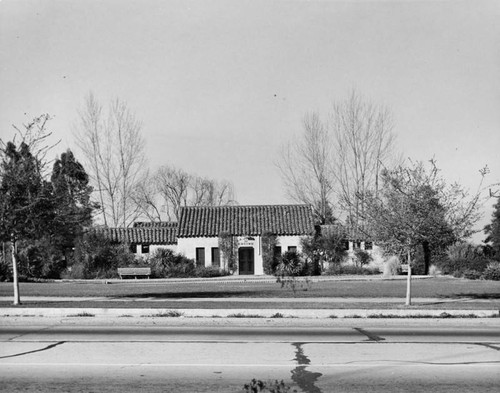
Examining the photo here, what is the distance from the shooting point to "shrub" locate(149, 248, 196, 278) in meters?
42.8

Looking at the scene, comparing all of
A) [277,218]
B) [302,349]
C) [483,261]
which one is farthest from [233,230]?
[302,349]

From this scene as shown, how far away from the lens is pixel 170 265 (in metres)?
43.8

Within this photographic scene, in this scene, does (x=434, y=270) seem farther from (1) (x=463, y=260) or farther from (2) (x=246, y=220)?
(2) (x=246, y=220)

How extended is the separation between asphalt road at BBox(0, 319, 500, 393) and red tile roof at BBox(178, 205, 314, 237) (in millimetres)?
32173

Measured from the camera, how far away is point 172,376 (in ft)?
30.6

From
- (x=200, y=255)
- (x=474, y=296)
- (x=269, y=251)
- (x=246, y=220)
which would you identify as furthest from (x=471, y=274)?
(x=200, y=255)

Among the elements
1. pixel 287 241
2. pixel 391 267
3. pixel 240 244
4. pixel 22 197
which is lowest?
pixel 391 267

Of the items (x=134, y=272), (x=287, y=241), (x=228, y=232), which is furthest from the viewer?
(x=287, y=241)

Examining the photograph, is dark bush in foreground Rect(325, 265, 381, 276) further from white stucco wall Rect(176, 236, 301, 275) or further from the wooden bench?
the wooden bench

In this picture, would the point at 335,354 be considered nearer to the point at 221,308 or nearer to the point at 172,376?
the point at 172,376

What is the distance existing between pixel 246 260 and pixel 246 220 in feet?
12.0

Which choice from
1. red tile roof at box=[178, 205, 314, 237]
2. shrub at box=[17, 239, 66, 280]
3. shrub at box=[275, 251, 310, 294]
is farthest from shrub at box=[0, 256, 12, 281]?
shrub at box=[275, 251, 310, 294]

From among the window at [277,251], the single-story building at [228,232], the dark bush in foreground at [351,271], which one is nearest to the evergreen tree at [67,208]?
the dark bush in foreground at [351,271]

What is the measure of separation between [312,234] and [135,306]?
29591 millimetres
